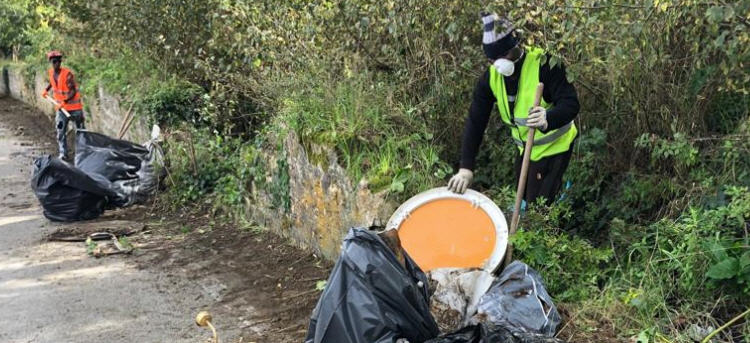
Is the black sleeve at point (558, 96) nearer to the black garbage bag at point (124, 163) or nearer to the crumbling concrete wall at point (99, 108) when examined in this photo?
the black garbage bag at point (124, 163)

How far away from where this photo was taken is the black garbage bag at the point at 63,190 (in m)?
7.12

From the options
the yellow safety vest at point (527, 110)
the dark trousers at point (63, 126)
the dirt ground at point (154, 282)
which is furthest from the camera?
the dark trousers at point (63, 126)

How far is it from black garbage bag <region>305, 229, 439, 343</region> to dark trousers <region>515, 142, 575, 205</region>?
1227 mm

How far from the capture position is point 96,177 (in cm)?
759

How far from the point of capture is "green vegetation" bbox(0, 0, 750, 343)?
3182 millimetres

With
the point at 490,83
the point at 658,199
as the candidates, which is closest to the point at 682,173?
the point at 658,199

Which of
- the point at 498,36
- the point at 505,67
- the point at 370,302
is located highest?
the point at 498,36

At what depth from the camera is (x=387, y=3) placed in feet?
15.1

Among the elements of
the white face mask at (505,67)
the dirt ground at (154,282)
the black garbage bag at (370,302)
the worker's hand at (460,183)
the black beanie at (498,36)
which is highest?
the black beanie at (498,36)

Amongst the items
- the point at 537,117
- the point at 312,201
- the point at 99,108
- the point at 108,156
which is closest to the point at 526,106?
the point at 537,117

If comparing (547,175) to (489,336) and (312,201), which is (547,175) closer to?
(489,336)

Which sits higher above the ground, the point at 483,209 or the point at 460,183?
the point at 460,183

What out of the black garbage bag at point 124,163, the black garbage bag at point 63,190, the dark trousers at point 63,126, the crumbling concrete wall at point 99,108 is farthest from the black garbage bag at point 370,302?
the dark trousers at point 63,126

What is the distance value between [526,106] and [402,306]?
143cm
